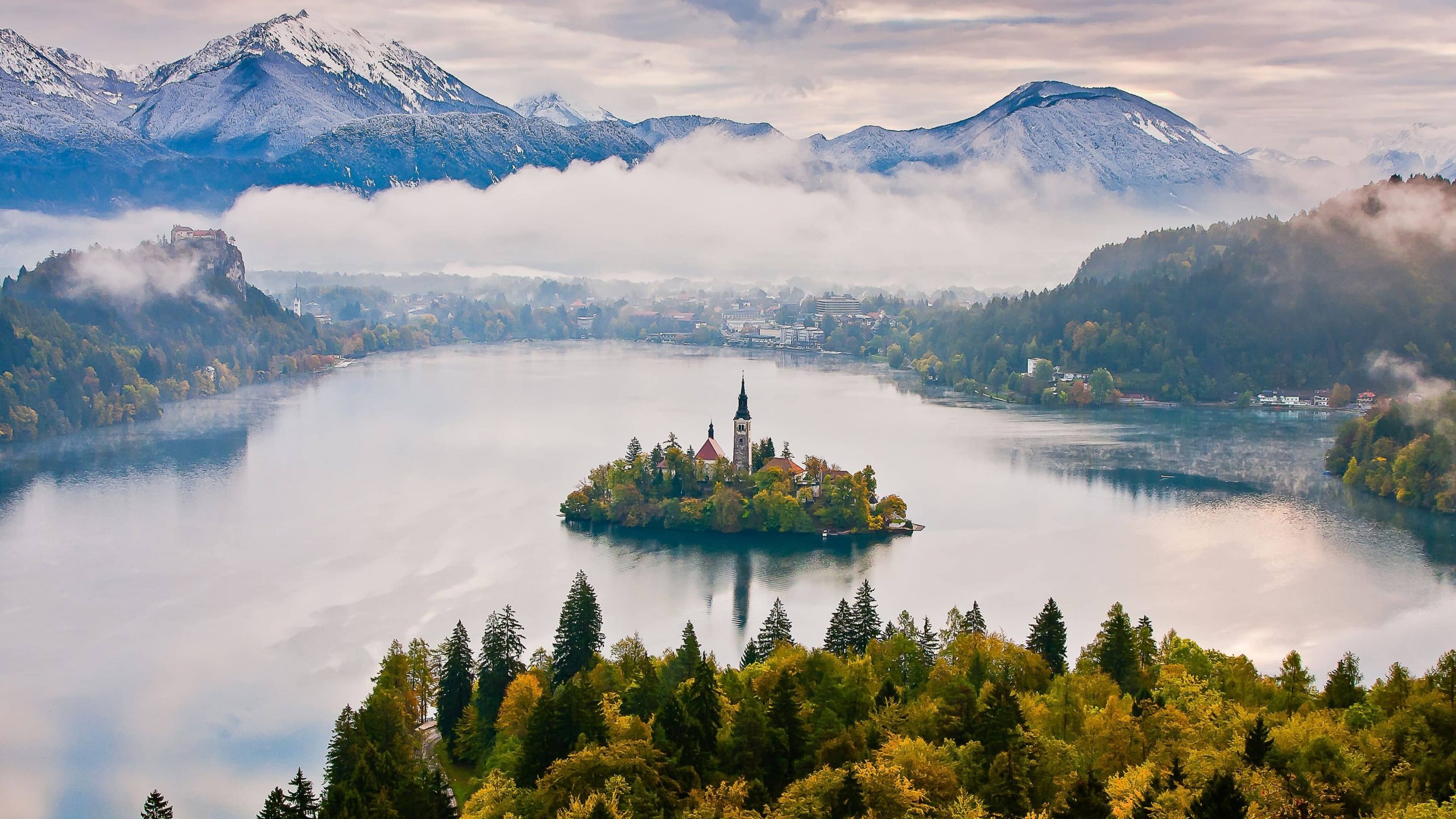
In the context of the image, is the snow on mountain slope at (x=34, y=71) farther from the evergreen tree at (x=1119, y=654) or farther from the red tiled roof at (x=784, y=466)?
the evergreen tree at (x=1119, y=654)

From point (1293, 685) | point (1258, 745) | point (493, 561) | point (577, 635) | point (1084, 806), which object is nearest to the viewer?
point (1084, 806)

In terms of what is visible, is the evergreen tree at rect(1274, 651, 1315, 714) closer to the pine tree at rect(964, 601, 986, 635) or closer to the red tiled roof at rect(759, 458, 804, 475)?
the pine tree at rect(964, 601, 986, 635)

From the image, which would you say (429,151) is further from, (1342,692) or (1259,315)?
(1342,692)

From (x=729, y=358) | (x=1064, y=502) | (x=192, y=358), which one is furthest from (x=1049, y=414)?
(x=192, y=358)

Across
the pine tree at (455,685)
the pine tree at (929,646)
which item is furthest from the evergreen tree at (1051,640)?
the pine tree at (455,685)

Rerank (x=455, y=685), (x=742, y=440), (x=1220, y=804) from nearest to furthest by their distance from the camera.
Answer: (x=1220, y=804)
(x=455, y=685)
(x=742, y=440)

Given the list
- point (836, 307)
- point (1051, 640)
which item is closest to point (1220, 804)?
point (1051, 640)

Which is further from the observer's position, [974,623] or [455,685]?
[974,623]

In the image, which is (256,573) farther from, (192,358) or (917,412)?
(192,358)
